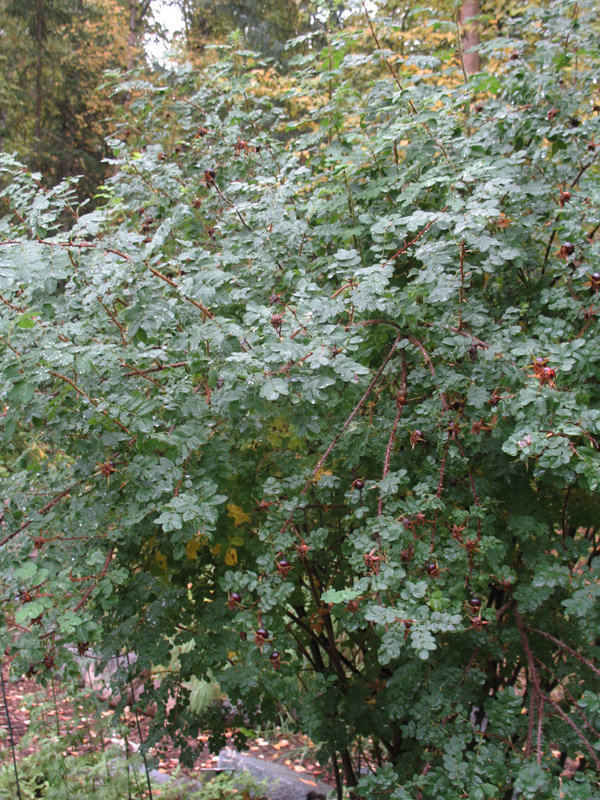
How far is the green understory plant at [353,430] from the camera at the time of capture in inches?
61.9

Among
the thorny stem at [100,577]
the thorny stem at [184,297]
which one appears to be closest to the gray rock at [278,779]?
the thorny stem at [100,577]

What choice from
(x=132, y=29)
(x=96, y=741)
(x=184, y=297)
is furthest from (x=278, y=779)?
(x=132, y=29)

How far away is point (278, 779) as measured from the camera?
369cm

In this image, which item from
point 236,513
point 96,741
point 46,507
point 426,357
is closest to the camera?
point 426,357

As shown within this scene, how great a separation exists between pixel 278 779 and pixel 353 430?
2.71m

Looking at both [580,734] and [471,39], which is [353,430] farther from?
[471,39]

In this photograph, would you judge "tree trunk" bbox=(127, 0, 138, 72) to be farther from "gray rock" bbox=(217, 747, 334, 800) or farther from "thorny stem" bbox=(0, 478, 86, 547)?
"thorny stem" bbox=(0, 478, 86, 547)

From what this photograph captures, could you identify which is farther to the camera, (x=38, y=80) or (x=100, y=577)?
(x=38, y=80)

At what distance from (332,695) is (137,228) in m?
1.89

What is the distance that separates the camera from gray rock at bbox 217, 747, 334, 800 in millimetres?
3562

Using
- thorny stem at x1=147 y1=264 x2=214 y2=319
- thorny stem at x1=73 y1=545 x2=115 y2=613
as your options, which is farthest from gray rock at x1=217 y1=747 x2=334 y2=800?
thorny stem at x1=147 y1=264 x2=214 y2=319

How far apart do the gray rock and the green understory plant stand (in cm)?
141

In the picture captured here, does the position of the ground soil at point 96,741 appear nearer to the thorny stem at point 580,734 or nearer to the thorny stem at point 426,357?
the thorny stem at point 580,734

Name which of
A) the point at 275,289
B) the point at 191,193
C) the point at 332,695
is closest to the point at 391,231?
the point at 275,289
